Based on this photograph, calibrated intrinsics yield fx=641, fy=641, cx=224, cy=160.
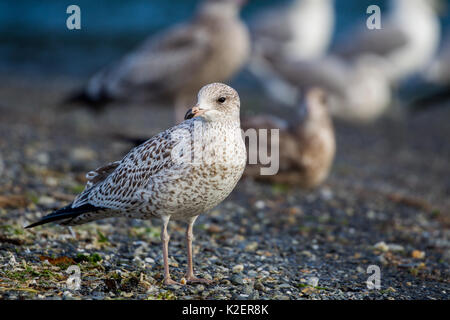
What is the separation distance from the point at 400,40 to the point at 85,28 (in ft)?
43.2

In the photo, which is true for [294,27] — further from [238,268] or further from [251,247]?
[238,268]

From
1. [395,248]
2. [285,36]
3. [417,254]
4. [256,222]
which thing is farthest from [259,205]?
[285,36]

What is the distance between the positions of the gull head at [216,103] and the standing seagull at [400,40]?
36.4 ft

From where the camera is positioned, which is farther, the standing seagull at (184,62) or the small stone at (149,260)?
the standing seagull at (184,62)

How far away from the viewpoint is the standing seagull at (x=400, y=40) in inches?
596

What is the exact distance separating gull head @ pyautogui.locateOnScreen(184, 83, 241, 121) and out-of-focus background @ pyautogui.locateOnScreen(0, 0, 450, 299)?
1178 mm

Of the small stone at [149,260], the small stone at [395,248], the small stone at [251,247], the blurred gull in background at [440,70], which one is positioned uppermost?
the blurred gull in background at [440,70]

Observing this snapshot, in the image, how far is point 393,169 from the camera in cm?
1031

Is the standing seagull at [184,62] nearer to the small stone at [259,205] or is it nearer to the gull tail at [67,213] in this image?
the small stone at [259,205]

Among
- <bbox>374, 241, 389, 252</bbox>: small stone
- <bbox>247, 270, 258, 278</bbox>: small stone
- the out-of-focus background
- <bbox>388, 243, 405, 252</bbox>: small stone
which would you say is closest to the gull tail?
the out-of-focus background

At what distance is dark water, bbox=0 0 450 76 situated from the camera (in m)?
20.4

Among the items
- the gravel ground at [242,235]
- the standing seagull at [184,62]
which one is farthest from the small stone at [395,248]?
the standing seagull at [184,62]

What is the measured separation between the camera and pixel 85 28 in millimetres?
24250

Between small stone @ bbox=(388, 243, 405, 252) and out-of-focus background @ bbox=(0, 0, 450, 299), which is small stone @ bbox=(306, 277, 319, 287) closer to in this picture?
out-of-focus background @ bbox=(0, 0, 450, 299)
